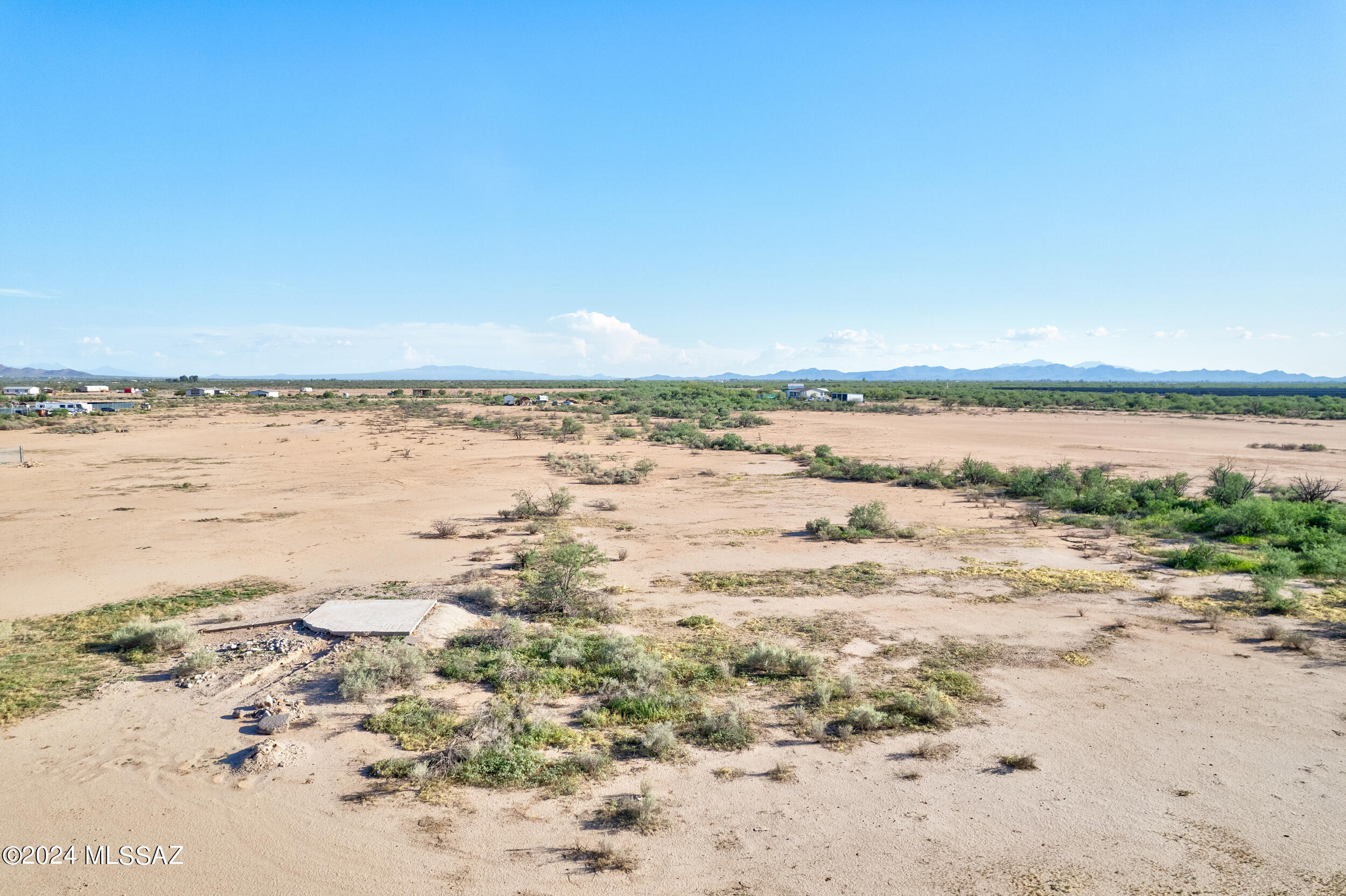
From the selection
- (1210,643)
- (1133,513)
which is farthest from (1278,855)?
(1133,513)

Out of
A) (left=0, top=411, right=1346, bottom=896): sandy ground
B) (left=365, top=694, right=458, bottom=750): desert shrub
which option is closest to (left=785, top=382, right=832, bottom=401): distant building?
(left=0, top=411, right=1346, bottom=896): sandy ground

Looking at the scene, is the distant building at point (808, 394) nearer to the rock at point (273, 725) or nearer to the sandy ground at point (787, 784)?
the sandy ground at point (787, 784)

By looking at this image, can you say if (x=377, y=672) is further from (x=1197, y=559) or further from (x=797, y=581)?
(x=1197, y=559)

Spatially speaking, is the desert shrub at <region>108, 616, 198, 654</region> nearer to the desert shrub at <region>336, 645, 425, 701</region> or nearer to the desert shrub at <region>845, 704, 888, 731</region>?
the desert shrub at <region>336, 645, 425, 701</region>

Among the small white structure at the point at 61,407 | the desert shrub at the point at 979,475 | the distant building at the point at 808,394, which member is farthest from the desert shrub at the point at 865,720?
the distant building at the point at 808,394

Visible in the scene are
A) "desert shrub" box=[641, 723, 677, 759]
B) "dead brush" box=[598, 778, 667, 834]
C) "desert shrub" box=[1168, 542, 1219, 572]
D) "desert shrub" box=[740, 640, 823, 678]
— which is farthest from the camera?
"desert shrub" box=[1168, 542, 1219, 572]
